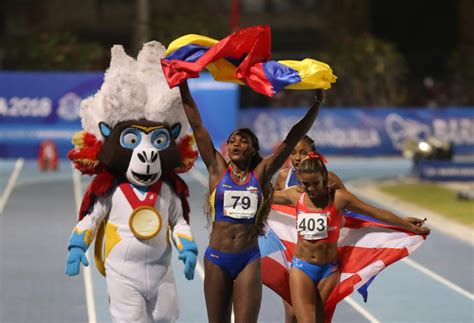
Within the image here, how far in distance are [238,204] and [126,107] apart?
1.23 m

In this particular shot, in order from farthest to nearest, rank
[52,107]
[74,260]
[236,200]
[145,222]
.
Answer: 1. [52,107]
2. [145,222]
3. [74,260]
4. [236,200]

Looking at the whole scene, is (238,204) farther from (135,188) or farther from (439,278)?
(439,278)

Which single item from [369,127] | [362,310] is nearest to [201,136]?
[362,310]

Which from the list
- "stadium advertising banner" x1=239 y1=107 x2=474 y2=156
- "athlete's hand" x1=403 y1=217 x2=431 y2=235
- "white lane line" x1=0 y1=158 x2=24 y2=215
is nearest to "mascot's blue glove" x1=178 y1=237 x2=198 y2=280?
"athlete's hand" x1=403 y1=217 x2=431 y2=235

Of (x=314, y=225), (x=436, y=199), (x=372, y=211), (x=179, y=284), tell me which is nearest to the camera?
(x=314, y=225)

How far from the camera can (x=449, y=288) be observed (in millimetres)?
14945

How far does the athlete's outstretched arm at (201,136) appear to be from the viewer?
9.58 meters

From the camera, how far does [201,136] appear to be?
959cm

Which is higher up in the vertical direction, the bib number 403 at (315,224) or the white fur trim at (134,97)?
the white fur trim at (134,97)

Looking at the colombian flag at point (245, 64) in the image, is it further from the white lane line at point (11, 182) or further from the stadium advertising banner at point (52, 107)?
the stadium advertising banner at point (52, 107)

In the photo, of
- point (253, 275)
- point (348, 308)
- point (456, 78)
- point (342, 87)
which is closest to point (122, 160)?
point (253, 275)

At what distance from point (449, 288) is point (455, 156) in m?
18.5

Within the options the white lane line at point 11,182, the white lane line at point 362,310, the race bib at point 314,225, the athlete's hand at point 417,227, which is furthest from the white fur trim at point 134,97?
the white lane line at point 11,182

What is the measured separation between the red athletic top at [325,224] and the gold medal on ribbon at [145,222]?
1.13 meters
